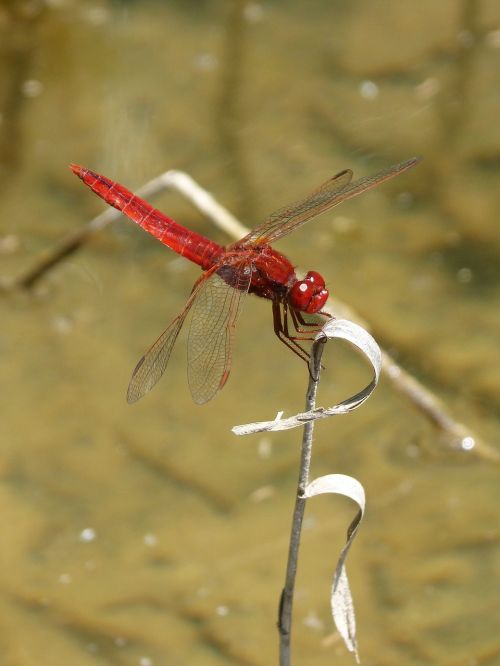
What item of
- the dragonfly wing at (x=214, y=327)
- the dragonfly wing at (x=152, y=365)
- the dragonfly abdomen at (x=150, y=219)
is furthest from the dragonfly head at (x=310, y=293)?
the dragonfly abdomen at (x=150, y=219)

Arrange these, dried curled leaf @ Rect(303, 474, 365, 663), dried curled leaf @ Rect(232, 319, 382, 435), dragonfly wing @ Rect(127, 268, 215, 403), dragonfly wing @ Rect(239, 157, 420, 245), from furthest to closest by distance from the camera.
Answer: dragonfly wing @ Rect(239, 157, 420, 245) < dragonfly wing @ Rect(127, 268, 215, 403) < dried curled leaf @ Rect(303, 474, 365, 663) < dried curled leaf @ Rect(232, 319, 382, 435)

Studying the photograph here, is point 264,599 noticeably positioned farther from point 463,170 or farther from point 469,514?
point 463,170

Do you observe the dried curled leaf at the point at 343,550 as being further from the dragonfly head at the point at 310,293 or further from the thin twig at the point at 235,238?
the thin twig at the point at 235,238

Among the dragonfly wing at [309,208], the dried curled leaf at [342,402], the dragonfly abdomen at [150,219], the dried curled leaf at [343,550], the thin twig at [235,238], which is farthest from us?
the thin twig at [235,238]

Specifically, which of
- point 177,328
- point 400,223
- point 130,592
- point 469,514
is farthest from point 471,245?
point 130,592

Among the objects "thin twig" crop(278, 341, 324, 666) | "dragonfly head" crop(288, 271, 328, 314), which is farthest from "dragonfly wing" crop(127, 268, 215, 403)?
"thin twig" crop(278, 341, 324, 666)

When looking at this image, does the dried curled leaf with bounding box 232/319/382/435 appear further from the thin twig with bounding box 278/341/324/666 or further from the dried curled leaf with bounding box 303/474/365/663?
the dried curled leaf with bounding box 303/474/365/663
